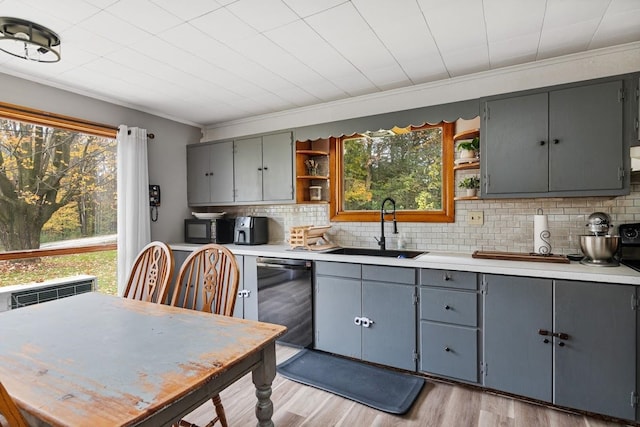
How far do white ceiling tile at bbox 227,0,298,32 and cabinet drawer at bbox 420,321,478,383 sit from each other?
2.17 m

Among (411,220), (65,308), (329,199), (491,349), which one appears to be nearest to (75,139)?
(65,308)

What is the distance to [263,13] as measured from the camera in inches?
74.7

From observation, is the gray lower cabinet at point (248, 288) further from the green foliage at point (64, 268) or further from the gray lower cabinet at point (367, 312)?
the green foliage at point (64, 268)

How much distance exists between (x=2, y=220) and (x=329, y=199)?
2734 millimetres

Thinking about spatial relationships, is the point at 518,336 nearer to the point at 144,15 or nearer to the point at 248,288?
the point at 248,288

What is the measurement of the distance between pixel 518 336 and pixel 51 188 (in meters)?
3.80

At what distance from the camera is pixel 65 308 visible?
176cm

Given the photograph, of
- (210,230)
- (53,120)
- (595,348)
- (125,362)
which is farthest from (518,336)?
(53,120)

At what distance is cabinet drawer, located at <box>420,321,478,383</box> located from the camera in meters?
2.26

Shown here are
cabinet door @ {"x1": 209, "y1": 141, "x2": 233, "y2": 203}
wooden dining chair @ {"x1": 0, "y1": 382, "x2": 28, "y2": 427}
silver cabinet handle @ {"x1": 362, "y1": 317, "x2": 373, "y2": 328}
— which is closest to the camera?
wooden dining chair @ {"x1": 0, "y1": 382, "x2": 28, "y2": 427}

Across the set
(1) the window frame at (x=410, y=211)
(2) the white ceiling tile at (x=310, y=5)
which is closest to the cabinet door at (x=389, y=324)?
(1) the window frame at (x=410, y=211)

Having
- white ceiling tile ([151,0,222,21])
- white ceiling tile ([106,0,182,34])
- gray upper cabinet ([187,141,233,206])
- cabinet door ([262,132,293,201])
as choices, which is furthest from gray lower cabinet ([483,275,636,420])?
gray upper cabinet ([187,141,233,206])

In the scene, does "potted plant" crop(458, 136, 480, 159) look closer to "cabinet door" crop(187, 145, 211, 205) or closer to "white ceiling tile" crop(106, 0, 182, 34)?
"white ceiling tile" crop(106, 0, 182, 34)

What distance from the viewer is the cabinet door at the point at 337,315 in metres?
2.67
